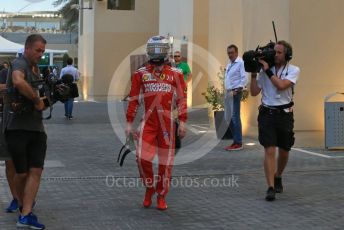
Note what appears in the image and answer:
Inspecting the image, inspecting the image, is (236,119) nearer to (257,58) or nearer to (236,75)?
(236,75)

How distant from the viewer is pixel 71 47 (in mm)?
53812

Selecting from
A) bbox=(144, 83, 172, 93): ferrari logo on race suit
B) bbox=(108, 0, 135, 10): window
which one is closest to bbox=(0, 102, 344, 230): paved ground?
bbox=(144, 83, 172, 93): ferrari logo on race suit

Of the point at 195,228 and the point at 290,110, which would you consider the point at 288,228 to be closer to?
the point at 195,228

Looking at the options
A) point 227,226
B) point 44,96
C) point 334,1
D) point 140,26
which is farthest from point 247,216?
point 140,26

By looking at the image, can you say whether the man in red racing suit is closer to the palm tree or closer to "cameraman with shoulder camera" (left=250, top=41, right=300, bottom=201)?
"cameraman with shoulder camera" (left=250, top=41, right=300, bottom=201)

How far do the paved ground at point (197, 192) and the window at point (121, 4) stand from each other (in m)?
21.6

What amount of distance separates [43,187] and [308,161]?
14.2 ft

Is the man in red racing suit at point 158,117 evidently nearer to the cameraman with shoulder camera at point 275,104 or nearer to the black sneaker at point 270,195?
the cameraman with shoulder camera at point 275,104

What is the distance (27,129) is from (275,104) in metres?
2.96

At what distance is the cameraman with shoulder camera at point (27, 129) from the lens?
5.94 metres

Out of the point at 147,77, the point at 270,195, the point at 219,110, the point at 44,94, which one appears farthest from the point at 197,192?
the point at 219,110

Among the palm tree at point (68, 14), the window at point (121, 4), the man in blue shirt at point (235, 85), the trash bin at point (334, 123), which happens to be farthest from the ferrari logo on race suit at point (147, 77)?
the palm tree at point (68, 14)

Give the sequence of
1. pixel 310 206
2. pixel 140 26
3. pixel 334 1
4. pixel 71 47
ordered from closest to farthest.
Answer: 1. pixel 310 206
2. pixel 334 1
3. pixel 140 26
4. pixel 71 47

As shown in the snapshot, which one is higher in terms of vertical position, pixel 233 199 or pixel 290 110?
pixel 290 110
